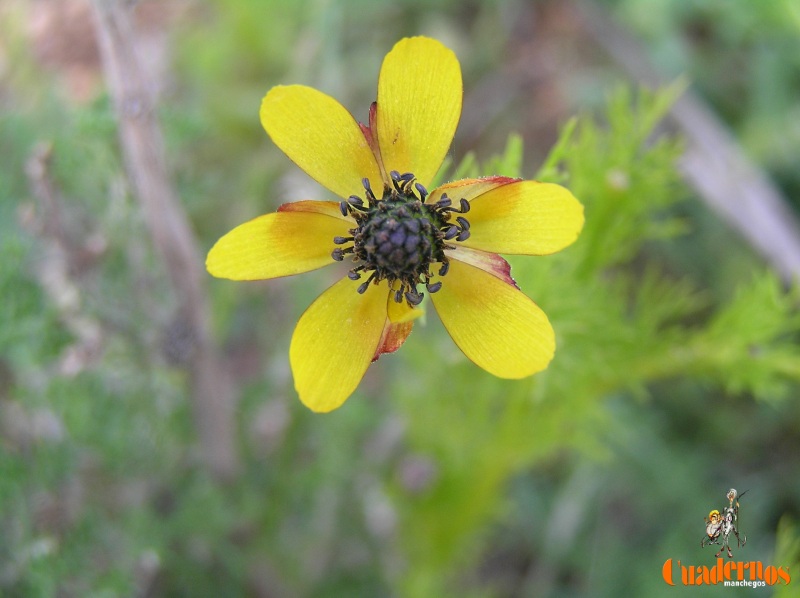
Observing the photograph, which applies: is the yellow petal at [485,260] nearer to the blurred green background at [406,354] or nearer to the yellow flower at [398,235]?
the yellow flower at [398,235]

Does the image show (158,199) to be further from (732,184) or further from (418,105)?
(732,184)

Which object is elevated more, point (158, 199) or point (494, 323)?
point (158, 199)

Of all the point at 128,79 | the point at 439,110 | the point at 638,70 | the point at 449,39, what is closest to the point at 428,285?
the point at 439,110

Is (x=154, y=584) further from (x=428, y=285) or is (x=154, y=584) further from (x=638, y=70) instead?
(x=638, y=70)

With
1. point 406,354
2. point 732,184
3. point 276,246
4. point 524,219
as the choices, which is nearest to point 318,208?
point 276,246
